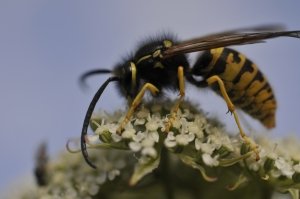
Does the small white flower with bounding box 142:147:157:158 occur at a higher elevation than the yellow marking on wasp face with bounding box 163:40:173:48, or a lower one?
lower

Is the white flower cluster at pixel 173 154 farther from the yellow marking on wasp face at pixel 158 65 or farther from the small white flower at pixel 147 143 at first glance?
the yellow marking on wasp face at pixel 158 65

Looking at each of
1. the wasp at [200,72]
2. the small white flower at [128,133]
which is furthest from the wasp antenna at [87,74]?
the small white flower at [128,133]

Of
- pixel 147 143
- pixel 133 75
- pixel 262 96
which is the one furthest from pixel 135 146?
pixel 262 96

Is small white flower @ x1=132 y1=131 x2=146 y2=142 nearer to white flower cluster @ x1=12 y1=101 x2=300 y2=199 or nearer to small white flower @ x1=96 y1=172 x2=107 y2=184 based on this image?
white flower cluster @ x1=12 y1=101 x2=300 y2=199

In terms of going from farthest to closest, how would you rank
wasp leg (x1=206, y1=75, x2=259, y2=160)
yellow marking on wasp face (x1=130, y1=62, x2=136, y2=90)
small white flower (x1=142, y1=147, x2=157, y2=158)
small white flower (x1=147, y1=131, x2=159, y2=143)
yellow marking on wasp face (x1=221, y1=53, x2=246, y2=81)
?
yellow marking on wasp face (x1=221, y1=53, x2=246, y2=81) < yellow marking on wasp face (x1=130, y1=62, x2=136, y2=90) < wasp leg (x1=206, y1=75, x2=259, y2=160) < small white flower (x1=147, y1=131, x2=159, y2=143) < small white flower (x1=142, y1=147, x2=157, y2=158)

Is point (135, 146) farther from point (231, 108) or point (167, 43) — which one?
point (167, 43)

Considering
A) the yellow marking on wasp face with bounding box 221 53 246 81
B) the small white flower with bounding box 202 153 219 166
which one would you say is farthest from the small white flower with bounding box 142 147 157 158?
the yellow marking on wasp face with bounding box 221 53 246 81

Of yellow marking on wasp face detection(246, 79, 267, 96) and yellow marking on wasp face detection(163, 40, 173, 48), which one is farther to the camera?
yellow marking on wasp face detection(246, 79, 267, 96)
